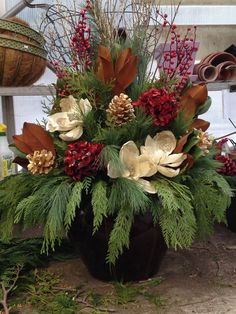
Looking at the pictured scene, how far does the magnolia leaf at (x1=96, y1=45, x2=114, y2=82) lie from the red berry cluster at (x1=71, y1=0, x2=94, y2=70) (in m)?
0.04

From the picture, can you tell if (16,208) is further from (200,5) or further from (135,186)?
(200,5)

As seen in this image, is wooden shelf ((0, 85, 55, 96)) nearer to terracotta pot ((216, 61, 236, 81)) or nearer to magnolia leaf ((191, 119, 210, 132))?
A: magnolia leaf ((191, 119, 210, 132))

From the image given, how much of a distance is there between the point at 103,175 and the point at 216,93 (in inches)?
58.6

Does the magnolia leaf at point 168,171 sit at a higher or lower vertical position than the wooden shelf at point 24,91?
lower

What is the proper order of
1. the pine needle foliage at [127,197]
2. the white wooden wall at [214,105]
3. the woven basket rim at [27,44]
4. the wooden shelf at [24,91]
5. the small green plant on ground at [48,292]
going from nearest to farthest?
the pine needle foliage at [127,197], the small green plant on ground at [48,292], the woven basket rim at [27,44], the wooden shelf at [24,91], the white wooden wall at [214,105]

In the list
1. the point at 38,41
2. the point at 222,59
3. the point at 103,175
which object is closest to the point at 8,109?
the point at 38,41

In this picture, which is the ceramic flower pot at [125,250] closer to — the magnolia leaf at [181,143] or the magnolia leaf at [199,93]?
the magnolia leaf at [181,143]

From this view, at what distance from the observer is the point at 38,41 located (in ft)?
4.67

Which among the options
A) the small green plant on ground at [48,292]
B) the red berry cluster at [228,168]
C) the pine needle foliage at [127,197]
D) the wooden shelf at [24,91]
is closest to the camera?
the pine needle foliage at [127,197]

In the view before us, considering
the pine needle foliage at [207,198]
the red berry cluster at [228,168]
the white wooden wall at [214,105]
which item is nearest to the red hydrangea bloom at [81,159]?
the pine needle foliage at [207,198]

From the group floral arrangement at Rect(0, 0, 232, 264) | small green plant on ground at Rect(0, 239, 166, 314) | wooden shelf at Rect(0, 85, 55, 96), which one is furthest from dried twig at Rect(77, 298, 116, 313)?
wooden shelf at Rect(0, 85, 55, 96)

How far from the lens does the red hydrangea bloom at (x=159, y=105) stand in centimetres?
84

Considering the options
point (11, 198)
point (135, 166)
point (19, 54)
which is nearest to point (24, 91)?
point (19, 54)

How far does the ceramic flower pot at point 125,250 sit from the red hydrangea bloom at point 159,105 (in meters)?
0.21
